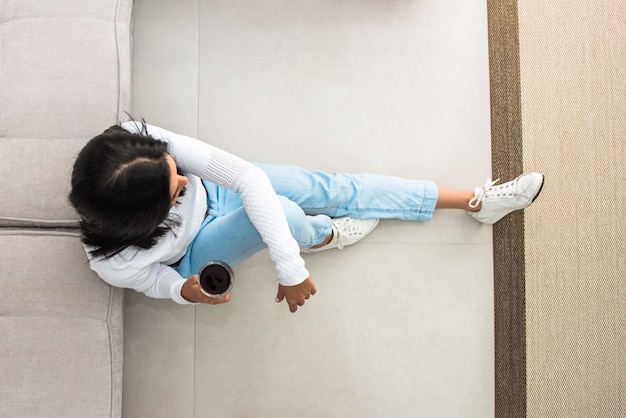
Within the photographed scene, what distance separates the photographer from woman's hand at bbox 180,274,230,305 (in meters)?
1.30

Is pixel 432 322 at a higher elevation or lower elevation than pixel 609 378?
higher

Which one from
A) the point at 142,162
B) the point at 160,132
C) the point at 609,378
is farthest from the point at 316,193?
the point at 609,378

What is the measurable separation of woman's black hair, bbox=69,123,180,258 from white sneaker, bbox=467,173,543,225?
1087 mm

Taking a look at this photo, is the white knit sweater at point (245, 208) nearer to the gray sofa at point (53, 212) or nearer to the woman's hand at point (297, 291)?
the woman's hand at point (297, 291)

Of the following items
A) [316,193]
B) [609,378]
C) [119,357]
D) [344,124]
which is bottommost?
[609,378]

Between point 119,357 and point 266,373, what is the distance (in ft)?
1.68

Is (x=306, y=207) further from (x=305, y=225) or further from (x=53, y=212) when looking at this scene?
(x=53, y=212)

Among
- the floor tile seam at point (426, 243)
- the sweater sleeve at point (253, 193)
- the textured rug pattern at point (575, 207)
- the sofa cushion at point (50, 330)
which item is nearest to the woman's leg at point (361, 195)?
the floor tile seam at point (426, 243)

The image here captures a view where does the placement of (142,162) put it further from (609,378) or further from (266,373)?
(609,378)

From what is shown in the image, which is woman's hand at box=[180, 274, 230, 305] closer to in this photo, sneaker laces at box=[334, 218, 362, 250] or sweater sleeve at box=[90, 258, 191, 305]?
sweater sleeve at box=[90, 258, 191, 305]

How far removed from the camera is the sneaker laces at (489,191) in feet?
5.49

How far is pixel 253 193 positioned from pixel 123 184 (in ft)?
1.13

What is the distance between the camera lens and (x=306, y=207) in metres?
1.66

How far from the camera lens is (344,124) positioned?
184 cm
